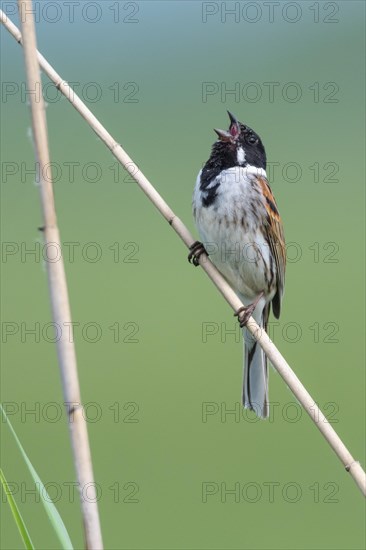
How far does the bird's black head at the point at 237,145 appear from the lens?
3240 millimetres

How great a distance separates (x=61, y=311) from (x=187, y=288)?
248 inches

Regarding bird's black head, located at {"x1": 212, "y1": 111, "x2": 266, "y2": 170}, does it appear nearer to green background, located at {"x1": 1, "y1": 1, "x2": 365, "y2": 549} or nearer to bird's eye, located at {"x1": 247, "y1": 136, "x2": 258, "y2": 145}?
bird's eye, located at {"x1": 247, "y1": 136, "x2": 258, "y2": 145}

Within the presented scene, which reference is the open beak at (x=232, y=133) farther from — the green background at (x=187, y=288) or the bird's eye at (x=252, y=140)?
the green background at (x=187, y=288)

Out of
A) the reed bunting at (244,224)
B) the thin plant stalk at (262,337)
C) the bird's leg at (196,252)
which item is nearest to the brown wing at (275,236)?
the reed bunting at (244,224)

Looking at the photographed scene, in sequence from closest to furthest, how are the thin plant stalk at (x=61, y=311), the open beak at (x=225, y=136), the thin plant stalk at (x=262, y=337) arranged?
the thin plant stalk at (x=61, y=311), the thin plant stalk at (x=262, y=337), the open beak at (x=225, y=136)

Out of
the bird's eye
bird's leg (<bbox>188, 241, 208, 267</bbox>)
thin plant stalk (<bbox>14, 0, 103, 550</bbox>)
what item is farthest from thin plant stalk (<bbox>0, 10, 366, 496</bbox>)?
the bird's eye

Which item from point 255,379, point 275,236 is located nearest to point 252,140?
point 275,236

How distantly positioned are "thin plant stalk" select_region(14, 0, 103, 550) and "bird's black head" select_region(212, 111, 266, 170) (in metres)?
1.34

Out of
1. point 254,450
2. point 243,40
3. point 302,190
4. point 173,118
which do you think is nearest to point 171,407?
point 254,450

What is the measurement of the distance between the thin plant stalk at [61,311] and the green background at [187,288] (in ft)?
9.26

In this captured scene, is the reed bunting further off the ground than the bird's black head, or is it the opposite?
the bird's black head

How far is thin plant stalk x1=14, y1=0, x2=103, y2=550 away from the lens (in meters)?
1.80

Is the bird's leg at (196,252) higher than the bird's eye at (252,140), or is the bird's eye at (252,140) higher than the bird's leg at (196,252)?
the bird's eye at (252,140)

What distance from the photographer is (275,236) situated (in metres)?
3.52
